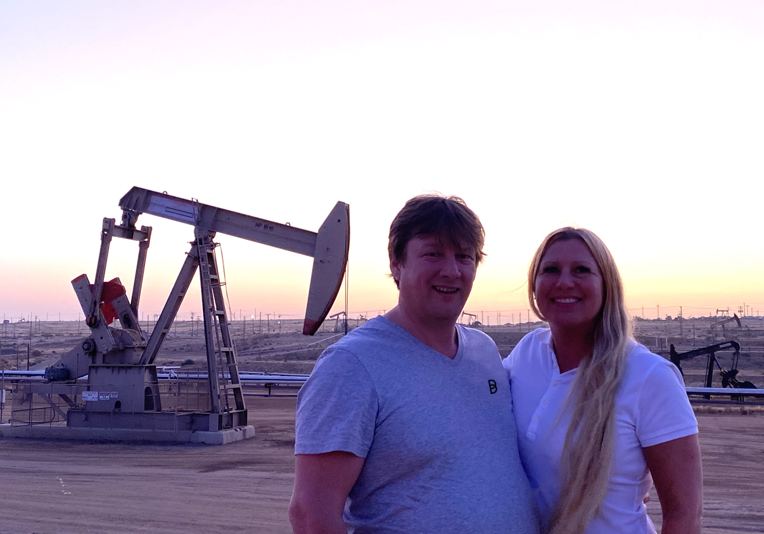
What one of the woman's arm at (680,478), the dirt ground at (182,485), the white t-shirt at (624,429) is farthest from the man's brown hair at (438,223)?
the dirt ground at (182,485)

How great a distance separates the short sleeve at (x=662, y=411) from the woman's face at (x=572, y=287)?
0.33 m

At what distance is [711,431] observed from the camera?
14.9m

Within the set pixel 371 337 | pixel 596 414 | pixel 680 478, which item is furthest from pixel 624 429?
pixel 371 337

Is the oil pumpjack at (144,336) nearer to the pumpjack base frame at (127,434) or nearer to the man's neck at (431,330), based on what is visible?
the pumpjack base frame at (127,434)

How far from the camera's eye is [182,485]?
9.84 meters

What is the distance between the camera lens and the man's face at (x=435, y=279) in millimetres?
2365

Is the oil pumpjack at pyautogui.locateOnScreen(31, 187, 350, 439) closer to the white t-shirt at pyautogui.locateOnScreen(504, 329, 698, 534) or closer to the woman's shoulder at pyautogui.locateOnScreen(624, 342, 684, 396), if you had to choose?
the white t-shirt at pyautogui.locateOnScreen(504, 329, 698, 534)

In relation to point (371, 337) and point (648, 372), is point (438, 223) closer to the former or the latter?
point (371, 337)

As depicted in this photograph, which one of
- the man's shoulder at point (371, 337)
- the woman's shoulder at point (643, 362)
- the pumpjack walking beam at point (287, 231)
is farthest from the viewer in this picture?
the pumpjack walking beam at point (287, 231)

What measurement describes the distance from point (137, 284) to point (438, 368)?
13.8 metres

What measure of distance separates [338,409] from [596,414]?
33.9 inches

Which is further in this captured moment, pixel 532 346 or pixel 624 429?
pixel 532 346

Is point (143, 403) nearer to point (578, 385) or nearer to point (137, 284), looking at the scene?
point (137, 284)

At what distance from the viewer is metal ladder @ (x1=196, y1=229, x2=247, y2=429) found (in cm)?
1364
